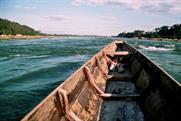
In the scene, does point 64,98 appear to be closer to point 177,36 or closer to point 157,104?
point 157,104

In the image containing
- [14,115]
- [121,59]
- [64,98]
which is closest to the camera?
[64,98]

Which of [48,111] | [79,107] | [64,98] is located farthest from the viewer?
[79,107]

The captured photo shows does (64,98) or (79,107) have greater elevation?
(64,98)

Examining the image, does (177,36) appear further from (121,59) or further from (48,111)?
(48,111)

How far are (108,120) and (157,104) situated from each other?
1.27 metres

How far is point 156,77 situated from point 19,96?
569 centimetres

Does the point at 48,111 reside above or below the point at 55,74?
above

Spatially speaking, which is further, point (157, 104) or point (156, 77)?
point (156, 77)

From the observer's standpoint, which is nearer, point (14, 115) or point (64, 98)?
point (64, 98)

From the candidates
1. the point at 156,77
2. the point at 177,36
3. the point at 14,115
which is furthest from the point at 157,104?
the point at 177,36

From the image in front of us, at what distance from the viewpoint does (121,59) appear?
1385 cm

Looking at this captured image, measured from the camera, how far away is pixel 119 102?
7.09 metres

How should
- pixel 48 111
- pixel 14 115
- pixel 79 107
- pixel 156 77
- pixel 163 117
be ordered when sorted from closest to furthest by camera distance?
pixel 48 111 < pixel 163 117 < pixel 79 107 < pixel 156 77 < pixel 14 115

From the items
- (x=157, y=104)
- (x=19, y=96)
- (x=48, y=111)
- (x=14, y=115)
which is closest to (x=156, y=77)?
(x=157, y=104)
